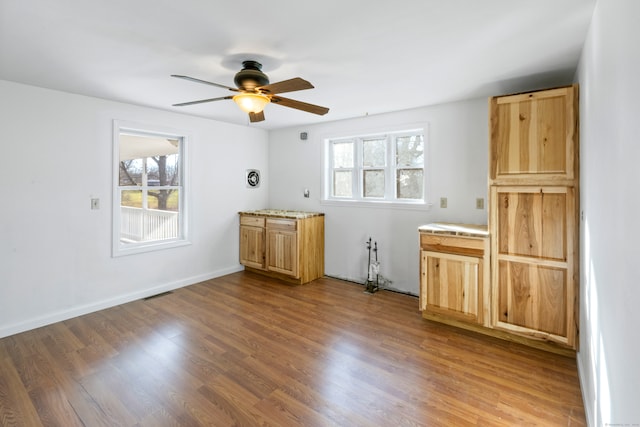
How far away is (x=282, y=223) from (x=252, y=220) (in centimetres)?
63

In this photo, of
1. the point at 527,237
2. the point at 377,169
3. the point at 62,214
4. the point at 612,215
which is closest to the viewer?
the point at 612,215

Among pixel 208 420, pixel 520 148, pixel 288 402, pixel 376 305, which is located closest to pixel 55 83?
pixel 208 420

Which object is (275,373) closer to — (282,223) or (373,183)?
(282,223)

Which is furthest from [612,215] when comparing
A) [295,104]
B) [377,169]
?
[377,169]

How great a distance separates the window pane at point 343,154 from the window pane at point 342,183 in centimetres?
12

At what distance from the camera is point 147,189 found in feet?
13.3

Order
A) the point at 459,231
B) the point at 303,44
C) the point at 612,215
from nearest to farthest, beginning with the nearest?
the point at 612,215, the point at 303,44, the point at 459,231

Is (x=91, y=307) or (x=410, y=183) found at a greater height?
(x=410, y=183)

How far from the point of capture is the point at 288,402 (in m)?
2.02

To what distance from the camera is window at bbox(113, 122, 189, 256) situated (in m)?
3.74

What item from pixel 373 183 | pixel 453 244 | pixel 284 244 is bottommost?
pixel 284 244

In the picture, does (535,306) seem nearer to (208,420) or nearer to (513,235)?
(513,235)

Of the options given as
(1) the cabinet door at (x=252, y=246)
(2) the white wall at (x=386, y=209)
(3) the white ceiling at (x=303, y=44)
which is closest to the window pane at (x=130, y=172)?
(3) the white ceiling at (x=303, y=44)

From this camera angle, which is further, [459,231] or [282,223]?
[282,223]
